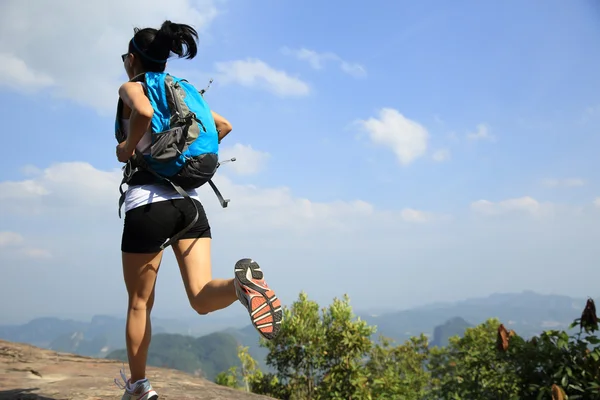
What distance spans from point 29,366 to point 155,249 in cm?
390

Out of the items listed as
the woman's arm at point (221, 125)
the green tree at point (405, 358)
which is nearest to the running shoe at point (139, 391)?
the woman's arm at point (221, 125)

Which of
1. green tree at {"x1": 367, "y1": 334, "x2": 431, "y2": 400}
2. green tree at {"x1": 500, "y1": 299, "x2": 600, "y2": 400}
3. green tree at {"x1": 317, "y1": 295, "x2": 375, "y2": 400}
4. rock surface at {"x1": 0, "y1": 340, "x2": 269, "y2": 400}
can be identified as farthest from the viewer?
green tree at {"x1": 367, "y1": 334, "x2": 431, "y2": 400}

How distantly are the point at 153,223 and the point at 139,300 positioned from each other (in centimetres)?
53

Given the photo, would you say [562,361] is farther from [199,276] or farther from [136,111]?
[136,111]

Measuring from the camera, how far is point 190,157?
2.80m

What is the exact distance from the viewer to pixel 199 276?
295 centimetres

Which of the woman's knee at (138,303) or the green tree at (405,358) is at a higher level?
the woman's knee at (138,303)

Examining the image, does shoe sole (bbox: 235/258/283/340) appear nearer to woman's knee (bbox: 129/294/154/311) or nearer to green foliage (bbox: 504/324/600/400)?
woman's knee (bbox: 129/294/154/311)

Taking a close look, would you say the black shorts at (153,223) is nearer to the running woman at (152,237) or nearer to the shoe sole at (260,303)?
the running woman at (152,237)

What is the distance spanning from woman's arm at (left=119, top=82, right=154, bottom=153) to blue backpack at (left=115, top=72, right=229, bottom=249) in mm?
113

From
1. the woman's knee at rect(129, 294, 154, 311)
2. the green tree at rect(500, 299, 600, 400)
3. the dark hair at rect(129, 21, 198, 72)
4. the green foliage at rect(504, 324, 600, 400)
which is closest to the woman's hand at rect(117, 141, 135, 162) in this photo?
the dark hair at rect(129, 21, 198, 72)

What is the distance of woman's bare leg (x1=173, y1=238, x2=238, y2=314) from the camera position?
9.12ft

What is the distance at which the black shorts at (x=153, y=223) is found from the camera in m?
2.75

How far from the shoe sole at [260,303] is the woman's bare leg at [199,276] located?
0.21m
